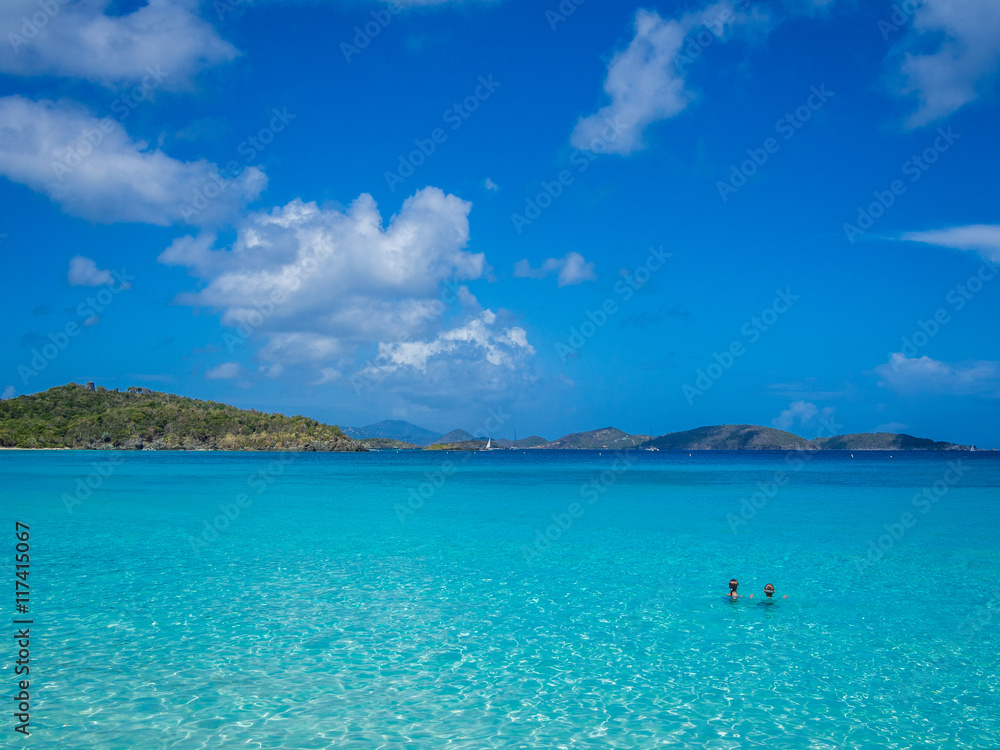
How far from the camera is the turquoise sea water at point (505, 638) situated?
9.37 m

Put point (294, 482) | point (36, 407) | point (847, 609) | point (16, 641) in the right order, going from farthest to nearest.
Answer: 1. point (36, 407)
2. point (294, 482)
3. point (847, 609)
4. point (16, 641)

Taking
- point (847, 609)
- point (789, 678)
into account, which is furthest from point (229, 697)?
point (847, 609)

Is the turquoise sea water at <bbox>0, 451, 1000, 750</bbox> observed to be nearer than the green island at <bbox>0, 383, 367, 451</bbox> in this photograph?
Yes

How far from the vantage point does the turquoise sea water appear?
9.37m

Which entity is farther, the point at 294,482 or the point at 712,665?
the point at 294,482

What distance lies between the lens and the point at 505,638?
13156 mm

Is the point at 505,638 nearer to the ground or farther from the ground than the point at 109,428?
nearer to the ground

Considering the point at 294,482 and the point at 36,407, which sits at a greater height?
the point at 36,407

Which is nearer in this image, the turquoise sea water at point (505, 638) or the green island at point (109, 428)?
the turquoise sea water at point (505, 638)

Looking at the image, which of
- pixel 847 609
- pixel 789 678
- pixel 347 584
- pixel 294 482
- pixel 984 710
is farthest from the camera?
pixel 294 482

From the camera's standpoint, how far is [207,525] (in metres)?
29.3

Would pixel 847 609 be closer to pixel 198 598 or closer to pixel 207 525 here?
pixel 198 598

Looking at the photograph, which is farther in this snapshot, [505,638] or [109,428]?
[109,428]

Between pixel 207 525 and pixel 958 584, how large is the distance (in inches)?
1130
